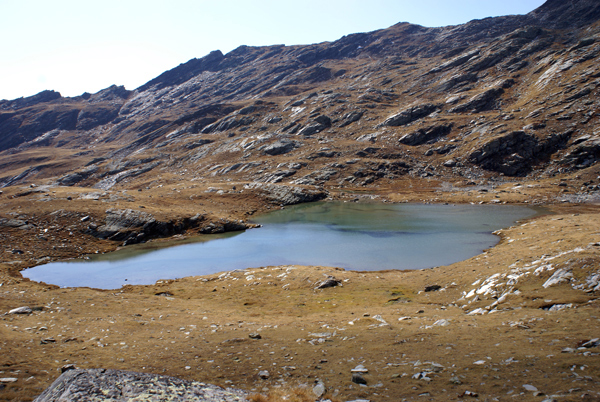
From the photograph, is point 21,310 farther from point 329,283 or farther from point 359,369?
point 359,369

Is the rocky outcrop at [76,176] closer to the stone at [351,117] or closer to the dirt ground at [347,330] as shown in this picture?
the stone at [351,117]

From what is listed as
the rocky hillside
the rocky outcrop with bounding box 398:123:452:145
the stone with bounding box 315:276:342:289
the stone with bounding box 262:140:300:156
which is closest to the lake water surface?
the stone with bounding box 315:276:342:289

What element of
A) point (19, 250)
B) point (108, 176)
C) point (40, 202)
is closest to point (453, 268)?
point (19, 250)

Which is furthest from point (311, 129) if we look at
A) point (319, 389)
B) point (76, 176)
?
point (319, 389)

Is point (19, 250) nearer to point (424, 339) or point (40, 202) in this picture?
point (40, 202)

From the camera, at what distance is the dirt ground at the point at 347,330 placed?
1014cm

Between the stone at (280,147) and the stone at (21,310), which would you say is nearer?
the stone at (21,310)

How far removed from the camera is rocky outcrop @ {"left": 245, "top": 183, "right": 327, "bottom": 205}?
284 ft

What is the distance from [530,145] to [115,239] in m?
111

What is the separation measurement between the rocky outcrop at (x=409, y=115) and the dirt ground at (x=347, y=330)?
11078 centimetres

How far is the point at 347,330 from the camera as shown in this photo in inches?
639

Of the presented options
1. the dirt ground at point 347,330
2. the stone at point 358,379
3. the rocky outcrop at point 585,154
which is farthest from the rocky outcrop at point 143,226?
the rocky outcrop at point 585,154

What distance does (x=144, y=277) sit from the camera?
36.4m

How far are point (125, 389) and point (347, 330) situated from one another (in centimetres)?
1029
